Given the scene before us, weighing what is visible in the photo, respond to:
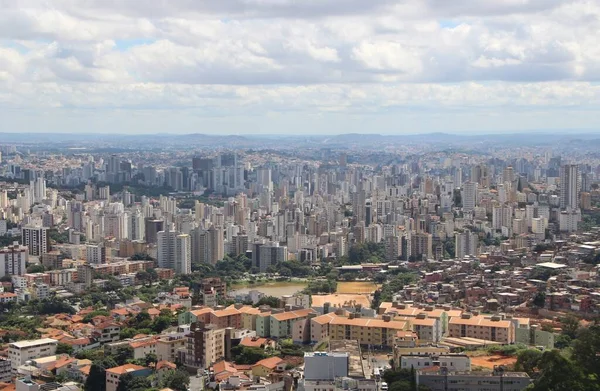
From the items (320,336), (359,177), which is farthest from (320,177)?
(320,336)

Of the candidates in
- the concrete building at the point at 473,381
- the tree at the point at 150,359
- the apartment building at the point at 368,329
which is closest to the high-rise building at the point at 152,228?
the apartment building at the point at 368,329

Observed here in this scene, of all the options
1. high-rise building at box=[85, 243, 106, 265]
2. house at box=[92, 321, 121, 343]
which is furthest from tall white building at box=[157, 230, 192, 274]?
house at box=[92, 321, 121, 343]

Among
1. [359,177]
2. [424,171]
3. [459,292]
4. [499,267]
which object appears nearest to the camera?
[459,292]

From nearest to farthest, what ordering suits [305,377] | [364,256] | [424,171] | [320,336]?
[305,377] → [320,336] → [364,256] → [424,171]

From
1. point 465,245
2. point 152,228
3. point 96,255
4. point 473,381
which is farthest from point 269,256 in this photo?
point 473,381

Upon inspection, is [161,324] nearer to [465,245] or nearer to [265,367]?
[265,367]

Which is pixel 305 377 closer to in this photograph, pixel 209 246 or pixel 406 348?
pixel 406 348

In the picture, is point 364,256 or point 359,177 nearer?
point 364,256
